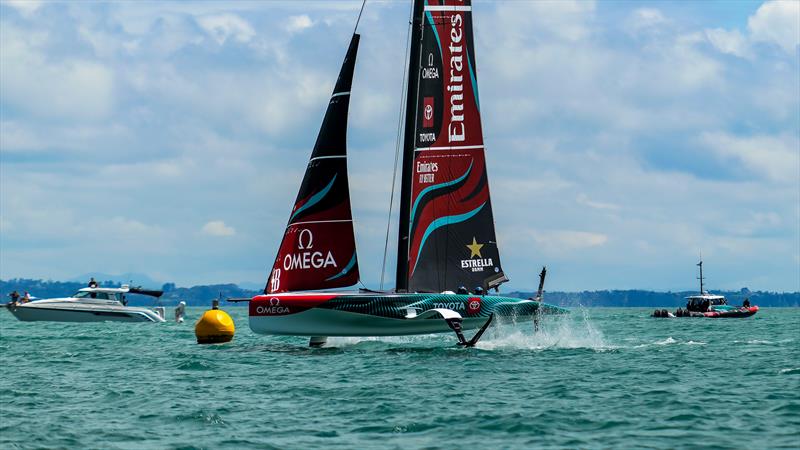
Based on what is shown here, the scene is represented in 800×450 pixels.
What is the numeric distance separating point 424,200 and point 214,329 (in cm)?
1012

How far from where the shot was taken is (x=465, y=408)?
19.6 m

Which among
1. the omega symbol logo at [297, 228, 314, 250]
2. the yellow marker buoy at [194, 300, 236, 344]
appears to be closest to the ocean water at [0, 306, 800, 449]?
the omega symbol logo at [297, 228, 314, 250]

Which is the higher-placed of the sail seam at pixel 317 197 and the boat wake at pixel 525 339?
the sail seam at pixel 317 197

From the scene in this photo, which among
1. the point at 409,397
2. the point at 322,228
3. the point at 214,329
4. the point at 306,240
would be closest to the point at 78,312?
the point at 214,329

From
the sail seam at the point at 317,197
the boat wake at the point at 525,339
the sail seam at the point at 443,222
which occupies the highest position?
the sail seam at the point at 317,197

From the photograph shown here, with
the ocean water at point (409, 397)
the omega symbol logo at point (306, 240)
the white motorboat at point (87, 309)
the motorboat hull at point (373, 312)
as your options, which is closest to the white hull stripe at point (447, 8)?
the omega symbol logo at point (306, 240)

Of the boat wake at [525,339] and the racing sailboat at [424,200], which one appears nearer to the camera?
the racing sailboat at [424,200]

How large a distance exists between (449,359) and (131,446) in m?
14.2

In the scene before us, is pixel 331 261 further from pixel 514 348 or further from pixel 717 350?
pixel 717 350

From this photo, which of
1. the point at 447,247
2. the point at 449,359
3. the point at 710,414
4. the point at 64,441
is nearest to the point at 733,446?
the point at 710,414

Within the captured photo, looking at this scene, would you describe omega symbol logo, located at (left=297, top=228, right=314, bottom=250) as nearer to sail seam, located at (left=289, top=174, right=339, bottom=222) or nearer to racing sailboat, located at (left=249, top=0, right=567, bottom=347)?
racing sailboat, located at (left=249, top=0, right=567, bottom=347)

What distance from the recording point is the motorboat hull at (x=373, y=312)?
31.5 m

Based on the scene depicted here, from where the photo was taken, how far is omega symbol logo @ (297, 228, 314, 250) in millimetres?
33531

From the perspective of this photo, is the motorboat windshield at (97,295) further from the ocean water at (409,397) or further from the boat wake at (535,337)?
the boat wake at (535,337)
